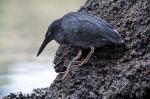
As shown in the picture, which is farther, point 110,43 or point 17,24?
point 17,24

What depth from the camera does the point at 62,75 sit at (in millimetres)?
4234

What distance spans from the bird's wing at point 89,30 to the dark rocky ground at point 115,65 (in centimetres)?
11

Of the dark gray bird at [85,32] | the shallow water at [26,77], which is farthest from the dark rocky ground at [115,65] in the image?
the shallow water at [26,77]

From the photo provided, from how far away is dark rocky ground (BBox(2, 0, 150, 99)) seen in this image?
3535 millimetres

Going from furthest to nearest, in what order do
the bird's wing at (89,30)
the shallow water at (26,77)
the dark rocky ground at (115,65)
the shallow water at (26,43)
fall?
the shallow water at (26,43)
the shallow water at (26,77)
the bird's wing at (89,30)
the dark rocky ground at (115,65)

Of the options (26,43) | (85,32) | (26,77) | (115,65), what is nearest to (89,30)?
(85,32)

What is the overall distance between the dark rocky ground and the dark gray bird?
→ 0.27ft

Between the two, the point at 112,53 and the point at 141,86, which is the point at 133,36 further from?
the point at 141,86

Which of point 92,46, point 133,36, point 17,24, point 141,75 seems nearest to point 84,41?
point 92,46

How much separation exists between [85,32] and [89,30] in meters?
0.04

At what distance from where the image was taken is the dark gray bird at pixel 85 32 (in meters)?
4.05

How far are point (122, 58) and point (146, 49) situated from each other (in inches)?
6.6

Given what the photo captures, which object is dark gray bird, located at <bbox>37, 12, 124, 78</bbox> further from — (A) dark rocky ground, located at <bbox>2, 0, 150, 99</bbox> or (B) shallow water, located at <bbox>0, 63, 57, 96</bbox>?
(B) shallow water, located at <bbox>0, 63, 57, 96</bbox>

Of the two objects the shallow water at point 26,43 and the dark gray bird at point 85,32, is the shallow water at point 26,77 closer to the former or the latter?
the shallow water at point 26,43
